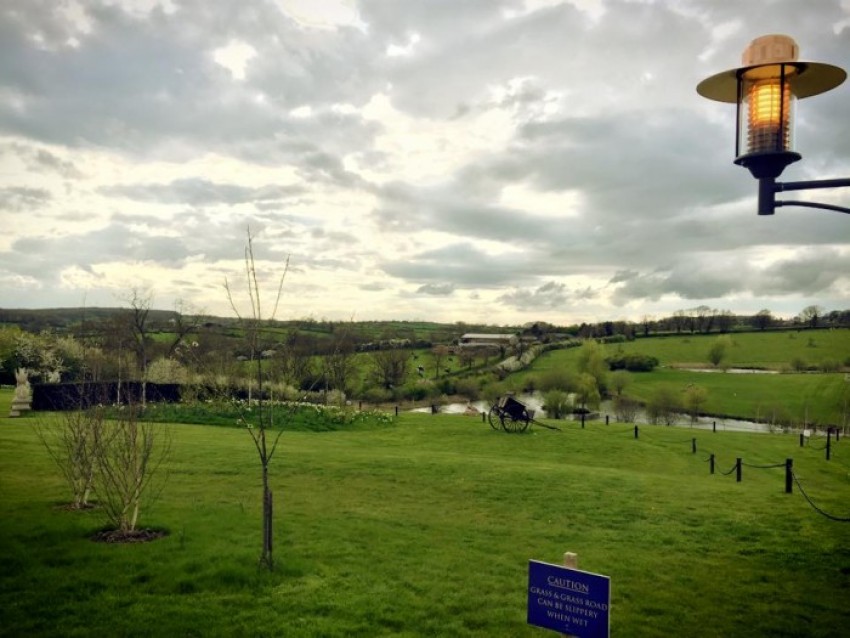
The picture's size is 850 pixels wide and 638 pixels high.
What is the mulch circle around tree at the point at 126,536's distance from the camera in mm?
9773

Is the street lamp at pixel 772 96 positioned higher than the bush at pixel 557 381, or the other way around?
the street lamp at pixel 772 96

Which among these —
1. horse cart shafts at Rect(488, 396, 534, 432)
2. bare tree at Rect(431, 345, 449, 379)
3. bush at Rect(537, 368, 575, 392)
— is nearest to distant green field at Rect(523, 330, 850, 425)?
bush at Rect(537, 368, 575, 392)

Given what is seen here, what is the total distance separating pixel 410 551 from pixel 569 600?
5.52 meters

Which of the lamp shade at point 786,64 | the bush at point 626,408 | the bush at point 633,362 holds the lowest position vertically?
the bush at point 626,408

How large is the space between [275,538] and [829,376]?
73.4 meters

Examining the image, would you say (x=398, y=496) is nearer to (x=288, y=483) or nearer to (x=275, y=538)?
(x=288, y=483)

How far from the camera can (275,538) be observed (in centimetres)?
1034

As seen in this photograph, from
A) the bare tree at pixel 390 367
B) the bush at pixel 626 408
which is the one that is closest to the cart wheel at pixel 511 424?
the bush at pixel 626 408

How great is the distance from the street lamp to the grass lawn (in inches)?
224

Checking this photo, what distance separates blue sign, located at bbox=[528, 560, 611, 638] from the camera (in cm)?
498

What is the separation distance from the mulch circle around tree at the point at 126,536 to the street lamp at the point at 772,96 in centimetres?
1037

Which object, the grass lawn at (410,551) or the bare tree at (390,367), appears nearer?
the grass lawn at (410,551)

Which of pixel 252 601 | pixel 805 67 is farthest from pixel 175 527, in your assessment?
pixel 805 67

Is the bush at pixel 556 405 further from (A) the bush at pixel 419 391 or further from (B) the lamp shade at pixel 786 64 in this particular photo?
(B) the lamp shade at pixel 786 64
